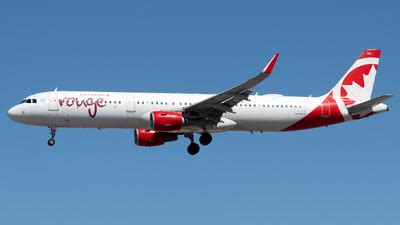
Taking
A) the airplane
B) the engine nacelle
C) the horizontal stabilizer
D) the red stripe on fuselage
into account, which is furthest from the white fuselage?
the horizontal stabilizer

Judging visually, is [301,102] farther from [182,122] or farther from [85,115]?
[85,115]

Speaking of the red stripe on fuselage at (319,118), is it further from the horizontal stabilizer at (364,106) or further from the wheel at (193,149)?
the wheel at (193,149)

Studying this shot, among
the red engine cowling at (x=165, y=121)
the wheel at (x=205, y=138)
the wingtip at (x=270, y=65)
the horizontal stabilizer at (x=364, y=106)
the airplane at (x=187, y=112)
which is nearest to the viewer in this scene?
the wingtip at (x=270, y=65)

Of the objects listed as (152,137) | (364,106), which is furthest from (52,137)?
(364,106)

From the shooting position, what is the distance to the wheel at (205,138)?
211ft

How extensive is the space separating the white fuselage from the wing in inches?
41.8

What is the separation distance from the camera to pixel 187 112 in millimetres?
61781

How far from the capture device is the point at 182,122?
61.3 m

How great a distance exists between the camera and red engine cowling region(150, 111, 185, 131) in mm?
60594

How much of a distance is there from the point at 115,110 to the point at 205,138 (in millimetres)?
7102

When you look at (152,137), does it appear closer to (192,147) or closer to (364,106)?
(192,147)

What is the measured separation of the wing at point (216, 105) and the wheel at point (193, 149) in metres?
3.36

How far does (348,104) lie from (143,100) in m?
15.4

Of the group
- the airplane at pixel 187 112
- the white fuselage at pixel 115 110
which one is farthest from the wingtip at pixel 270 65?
the white fuselage at pixel 115 110
